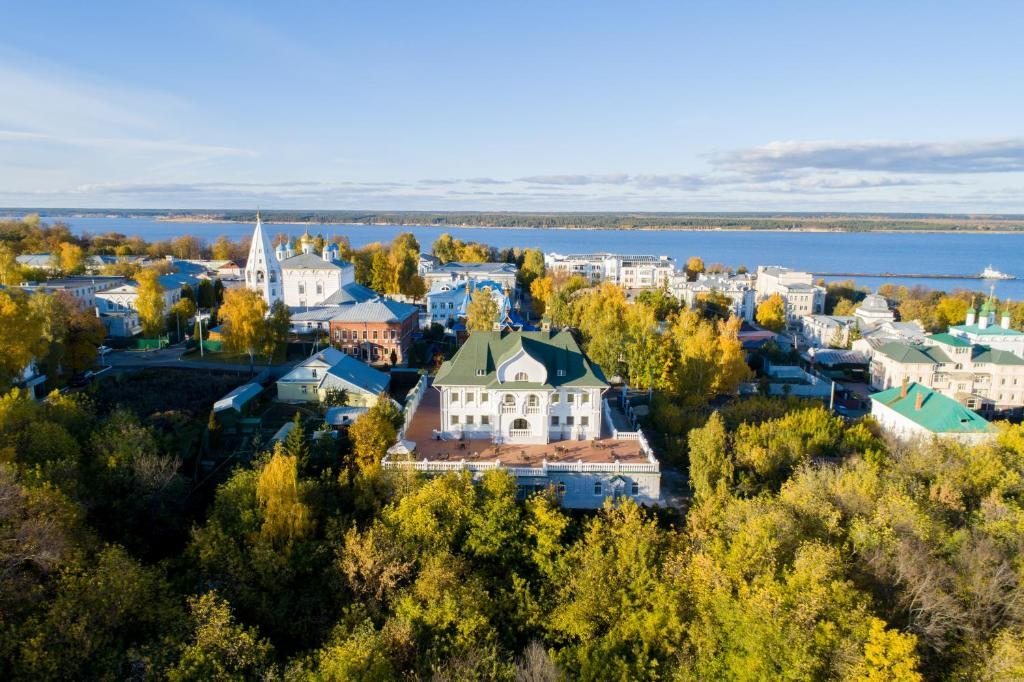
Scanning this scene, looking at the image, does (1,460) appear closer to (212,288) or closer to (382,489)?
(382,489)

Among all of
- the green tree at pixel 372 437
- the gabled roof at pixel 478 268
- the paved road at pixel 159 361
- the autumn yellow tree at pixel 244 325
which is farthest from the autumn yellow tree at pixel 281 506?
the gabled roof at pixel 478 268

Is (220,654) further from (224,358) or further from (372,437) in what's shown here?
(224,358)

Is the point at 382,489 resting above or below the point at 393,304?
below

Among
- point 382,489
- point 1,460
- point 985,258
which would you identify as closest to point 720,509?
point 382,489

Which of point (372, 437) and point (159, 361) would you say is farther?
point (159, 361)

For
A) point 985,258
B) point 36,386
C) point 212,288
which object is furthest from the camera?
point 985,258

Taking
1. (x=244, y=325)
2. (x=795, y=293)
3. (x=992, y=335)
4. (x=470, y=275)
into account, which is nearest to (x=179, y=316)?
(x=244, y=325)

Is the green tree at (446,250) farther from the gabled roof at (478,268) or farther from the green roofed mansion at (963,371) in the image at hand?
the green roofed mansion at (963,371)
